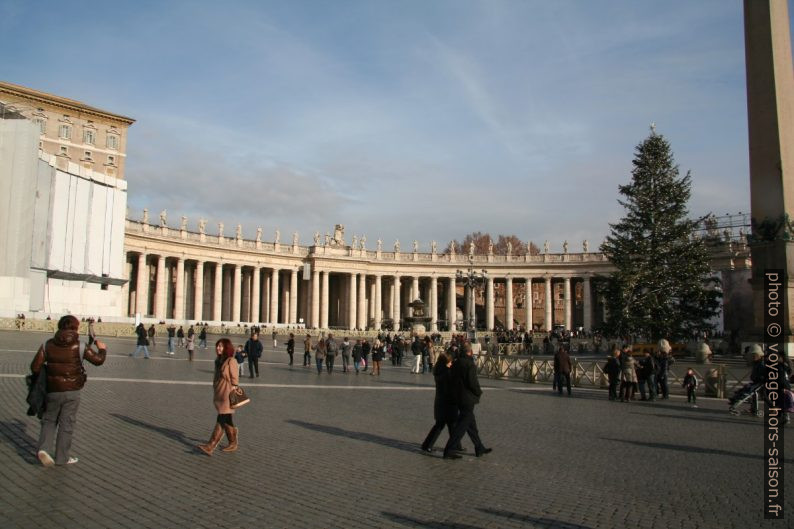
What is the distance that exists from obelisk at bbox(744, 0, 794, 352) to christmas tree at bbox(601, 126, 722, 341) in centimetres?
1517

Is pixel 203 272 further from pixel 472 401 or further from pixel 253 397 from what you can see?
pixel 472 401

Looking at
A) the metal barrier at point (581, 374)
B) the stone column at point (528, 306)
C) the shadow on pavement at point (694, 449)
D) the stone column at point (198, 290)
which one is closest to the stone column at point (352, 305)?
the stone column at point (198, 290)

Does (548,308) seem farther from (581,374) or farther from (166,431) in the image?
(166,431)

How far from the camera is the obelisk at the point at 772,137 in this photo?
2133cm

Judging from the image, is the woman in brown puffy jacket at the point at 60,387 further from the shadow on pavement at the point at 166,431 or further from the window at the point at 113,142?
the window at the point at 113,142

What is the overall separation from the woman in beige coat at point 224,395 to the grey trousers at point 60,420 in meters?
1.70

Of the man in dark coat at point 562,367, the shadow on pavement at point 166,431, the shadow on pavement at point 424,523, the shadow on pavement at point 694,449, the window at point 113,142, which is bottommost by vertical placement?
the shadow on pavement at point 694,449

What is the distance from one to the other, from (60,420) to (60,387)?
17.0 inches

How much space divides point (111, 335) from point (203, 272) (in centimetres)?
3099

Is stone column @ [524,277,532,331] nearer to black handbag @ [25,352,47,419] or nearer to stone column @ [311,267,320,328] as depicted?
stone column @ [311,267,320,328]

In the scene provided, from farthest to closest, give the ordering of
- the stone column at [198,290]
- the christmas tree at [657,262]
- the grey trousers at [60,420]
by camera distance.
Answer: the stone column at [198,290]
the christmas tree at [657,262]
the grey trousers at [60,420]

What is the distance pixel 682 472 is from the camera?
882 cm

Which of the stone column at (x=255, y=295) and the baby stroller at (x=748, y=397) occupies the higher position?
the stone column at (x=255, y=295)

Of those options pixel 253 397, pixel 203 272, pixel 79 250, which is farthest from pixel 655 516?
pixel 203 272
